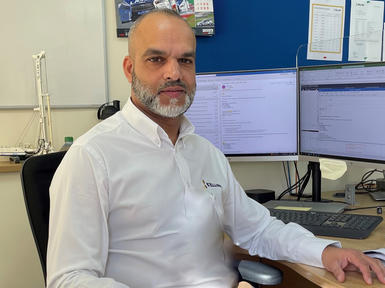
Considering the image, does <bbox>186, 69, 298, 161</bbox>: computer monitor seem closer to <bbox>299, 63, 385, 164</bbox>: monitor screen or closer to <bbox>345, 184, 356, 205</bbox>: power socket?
<bbox>299, 63, 385, 164</bbox>: monitor screen

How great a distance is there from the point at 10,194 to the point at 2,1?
83 centimetres

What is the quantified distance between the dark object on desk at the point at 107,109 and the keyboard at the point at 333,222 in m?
0.84

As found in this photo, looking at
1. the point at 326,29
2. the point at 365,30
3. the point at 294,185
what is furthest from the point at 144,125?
the point at 365,30

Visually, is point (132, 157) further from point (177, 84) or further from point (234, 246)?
point (234, 246)

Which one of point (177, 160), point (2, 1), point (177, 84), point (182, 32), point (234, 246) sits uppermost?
point (2, 1)

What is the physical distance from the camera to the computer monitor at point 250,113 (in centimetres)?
185

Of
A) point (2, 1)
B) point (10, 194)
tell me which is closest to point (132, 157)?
point (10, 194)

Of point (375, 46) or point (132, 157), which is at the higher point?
point (375, 46)

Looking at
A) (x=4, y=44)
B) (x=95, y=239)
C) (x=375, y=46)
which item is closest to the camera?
(x=95, y=239)

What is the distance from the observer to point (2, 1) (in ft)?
5.96

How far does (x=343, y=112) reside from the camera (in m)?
1.66

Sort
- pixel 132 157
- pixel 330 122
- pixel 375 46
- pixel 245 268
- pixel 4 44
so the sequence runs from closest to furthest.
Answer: pixel 132 157 < pixel 245 268 < pixel 330 122 < pixel 4 44 < pixel 375 46

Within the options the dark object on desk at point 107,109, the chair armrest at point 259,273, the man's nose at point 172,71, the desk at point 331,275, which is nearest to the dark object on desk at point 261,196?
the desk at point 331,275

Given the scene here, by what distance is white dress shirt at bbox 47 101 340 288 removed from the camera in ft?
3.23
